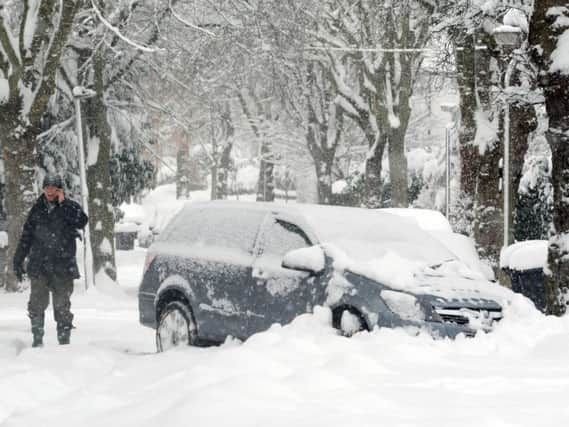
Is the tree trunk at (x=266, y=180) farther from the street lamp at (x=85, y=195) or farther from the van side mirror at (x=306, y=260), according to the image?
the van side mirror at (x=306, y=260)

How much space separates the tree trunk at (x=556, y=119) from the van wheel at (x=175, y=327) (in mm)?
3512

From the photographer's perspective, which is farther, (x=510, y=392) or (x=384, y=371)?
(x=384, y=371)

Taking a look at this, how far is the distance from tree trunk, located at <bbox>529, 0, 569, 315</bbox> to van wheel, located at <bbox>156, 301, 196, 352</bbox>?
3.51 meters

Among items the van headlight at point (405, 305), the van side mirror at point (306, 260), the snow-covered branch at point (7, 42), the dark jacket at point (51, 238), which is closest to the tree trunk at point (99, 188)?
the snow-covered branch at point (7, 42)

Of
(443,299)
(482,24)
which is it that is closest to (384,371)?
(443,299)

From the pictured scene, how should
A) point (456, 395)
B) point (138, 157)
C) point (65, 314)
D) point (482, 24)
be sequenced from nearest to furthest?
point (456, 395) → point (65, 314) → point (482, 24) → point (138, 157)

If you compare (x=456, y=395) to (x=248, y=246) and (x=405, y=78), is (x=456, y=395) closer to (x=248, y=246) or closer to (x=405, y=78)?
(x=248, y=246)

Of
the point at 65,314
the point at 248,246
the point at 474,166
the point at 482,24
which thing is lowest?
the point at 65,314

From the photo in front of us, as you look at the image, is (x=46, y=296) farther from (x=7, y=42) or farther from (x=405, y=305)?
(x=7, y=42)

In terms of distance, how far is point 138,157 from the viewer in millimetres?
27406

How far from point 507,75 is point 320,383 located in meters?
12.7

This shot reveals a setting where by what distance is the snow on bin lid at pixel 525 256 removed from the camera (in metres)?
14.9

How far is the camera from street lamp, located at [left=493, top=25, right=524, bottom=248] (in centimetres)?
1619

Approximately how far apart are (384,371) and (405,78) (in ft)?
74.5
